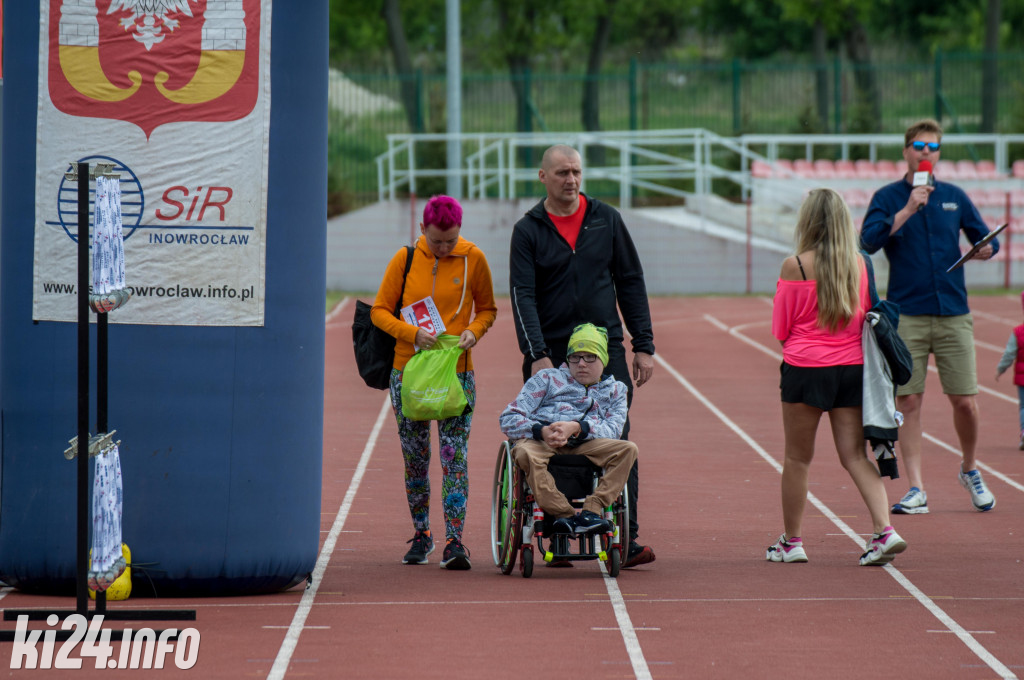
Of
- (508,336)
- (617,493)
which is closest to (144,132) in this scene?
(617,493)

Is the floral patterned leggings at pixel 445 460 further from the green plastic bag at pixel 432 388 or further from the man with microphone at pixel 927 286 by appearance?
the man with microphone at pixel 927 286

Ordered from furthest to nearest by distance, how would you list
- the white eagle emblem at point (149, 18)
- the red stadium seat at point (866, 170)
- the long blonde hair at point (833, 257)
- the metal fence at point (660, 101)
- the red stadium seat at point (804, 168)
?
1. the metal fence at point (660, 101)
2. the red stadium seat at point (804, 168)
3. the red stadium seat at point (866, 170)
4. the long blonde hair at point (833, 257)
5. the white eagle emblem at point (149, 18)

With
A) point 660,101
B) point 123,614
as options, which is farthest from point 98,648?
point 660,101

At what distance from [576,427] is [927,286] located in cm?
288

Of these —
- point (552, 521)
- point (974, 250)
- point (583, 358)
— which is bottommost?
point (552, 521)

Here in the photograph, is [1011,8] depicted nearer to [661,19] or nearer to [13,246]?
[661,19]

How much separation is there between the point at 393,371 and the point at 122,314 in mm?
1513

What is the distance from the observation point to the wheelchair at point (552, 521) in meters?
6.83

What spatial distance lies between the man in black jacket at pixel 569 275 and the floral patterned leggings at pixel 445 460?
0.42m

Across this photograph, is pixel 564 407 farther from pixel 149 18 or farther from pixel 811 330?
pixel 149 18

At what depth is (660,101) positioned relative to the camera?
119 feet

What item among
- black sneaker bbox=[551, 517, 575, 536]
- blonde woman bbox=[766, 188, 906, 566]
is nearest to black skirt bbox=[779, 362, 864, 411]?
blonde woman bbox=[766, 188, 906, 566]

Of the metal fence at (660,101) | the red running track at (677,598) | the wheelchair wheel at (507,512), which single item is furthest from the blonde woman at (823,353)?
the metal fence at (660,101)

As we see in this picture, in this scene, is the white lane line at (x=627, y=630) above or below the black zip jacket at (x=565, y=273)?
below
